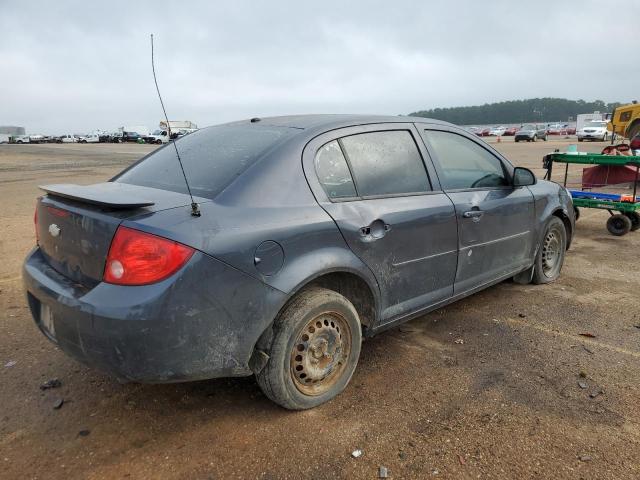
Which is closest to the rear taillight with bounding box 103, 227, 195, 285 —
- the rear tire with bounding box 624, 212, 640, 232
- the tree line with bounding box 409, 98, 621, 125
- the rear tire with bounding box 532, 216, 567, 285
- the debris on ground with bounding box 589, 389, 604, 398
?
the debris on ground with bounding box 589, 389, 604, 398

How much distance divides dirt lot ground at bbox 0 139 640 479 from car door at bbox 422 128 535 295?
0.48 metres

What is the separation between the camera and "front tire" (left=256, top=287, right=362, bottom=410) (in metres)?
2.65

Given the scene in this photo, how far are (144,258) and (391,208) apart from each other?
151 cm

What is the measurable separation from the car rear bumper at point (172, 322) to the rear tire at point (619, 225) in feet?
21.4

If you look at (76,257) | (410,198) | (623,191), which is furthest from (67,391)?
(623,191)

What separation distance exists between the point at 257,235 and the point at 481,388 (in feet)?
5.52

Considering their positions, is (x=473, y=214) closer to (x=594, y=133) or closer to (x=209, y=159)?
(x=209, y=159)

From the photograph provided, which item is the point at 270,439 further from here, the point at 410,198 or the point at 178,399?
the point at 410,198

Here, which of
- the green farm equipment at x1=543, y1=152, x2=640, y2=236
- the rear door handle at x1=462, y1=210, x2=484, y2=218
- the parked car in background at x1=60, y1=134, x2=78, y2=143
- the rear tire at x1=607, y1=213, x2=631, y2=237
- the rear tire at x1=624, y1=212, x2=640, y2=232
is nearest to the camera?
the rear door handle at x1=462, y1=210, x2=484, y2=218

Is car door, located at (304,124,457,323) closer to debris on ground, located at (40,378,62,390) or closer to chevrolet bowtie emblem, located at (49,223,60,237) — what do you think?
chevrolet bowtie emblem, located at (49,223,60,237)

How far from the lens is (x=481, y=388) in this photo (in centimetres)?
308

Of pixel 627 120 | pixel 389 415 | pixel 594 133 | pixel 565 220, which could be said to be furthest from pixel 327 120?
pixel 594 133

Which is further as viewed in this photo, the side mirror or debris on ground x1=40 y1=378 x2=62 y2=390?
the side mirror

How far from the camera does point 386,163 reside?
3.28m
